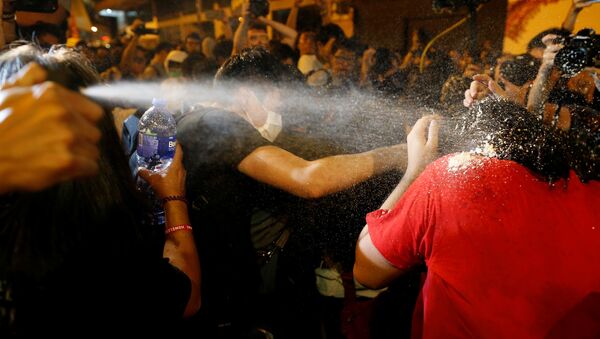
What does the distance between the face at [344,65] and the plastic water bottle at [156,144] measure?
3941mm

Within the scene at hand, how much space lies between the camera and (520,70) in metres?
3.05

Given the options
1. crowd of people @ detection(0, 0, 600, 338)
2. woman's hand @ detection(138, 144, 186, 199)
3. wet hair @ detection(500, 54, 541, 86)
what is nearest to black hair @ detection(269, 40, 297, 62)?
crowd of people @ detection(0, 0, 600, 338)

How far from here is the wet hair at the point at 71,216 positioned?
0.95 meters

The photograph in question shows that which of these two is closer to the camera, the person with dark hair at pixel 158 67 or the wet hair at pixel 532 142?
the wet hair at pixel 532 142

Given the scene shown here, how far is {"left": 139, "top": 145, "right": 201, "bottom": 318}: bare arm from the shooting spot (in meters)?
1.59

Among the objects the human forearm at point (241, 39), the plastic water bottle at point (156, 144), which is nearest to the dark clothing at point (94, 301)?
the plastic water bottle at point (156, 144)

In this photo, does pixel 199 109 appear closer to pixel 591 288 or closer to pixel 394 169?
pixel 394 169

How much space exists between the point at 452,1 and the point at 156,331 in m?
4.07

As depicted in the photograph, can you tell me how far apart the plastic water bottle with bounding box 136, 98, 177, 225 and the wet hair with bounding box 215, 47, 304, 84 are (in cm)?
50

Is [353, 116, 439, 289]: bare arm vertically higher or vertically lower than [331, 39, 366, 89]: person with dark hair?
lower

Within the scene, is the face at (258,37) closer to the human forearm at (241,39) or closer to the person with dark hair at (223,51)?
the person with dark hair at (223,51)

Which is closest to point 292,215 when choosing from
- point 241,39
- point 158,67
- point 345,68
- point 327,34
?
point 241,39

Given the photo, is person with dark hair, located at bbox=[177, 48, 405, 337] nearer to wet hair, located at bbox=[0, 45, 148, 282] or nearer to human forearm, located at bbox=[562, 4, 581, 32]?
wet hair, located at bbox=[0, 45, 148, 282]

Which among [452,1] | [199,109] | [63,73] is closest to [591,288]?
[63,73]
